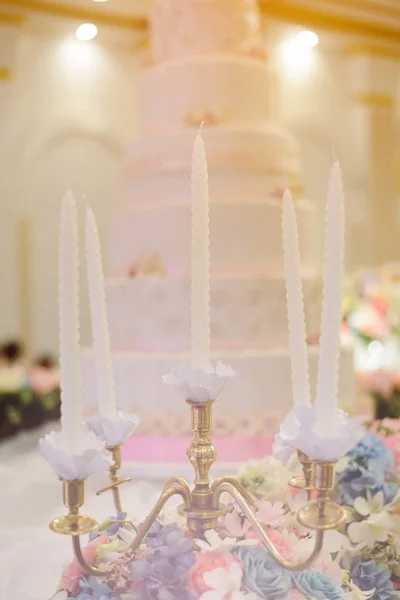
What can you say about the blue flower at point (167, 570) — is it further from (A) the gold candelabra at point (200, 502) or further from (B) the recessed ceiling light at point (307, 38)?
(B) the recessed ceiling light at point (307, 38)

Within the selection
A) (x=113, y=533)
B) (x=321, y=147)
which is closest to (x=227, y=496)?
(x=113, y=533)

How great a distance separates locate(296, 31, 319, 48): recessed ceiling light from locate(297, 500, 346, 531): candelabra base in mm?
5625

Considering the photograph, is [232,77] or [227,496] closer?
[227,496]

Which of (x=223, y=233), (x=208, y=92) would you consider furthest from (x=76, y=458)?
(x=208, y=92)

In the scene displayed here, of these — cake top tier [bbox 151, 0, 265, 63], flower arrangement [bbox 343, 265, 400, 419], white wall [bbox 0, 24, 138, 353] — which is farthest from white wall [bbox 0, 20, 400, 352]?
cake top tier [bbox 151, 0, 265, 63]

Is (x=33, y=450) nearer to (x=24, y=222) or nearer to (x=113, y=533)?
(x=113, y=533)

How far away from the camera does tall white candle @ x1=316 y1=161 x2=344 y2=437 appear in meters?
0.79

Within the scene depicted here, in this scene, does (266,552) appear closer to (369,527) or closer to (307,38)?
(369,527)

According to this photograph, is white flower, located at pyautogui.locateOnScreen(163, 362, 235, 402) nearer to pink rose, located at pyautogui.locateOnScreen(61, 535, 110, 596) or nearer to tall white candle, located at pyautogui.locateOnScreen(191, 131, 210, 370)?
tall white candle, located at pyautogui.locateOnScreen(191, 131, 210, 370)

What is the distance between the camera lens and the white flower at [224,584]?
3.00 ft

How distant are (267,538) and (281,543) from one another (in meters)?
0.11

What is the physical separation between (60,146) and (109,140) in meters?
0.41

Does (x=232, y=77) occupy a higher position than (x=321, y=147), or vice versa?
(x=321, y=147)

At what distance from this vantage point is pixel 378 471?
131 cm
